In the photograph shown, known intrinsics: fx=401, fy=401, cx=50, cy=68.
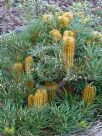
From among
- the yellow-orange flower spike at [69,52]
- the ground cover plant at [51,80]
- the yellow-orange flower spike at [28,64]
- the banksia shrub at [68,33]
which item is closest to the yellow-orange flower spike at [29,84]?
the ground cover plant at [51,80]

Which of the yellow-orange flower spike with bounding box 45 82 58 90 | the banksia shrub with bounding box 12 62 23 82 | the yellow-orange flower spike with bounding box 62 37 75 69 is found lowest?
the yellow-orange flower spike with bounding box 45 82 58 90

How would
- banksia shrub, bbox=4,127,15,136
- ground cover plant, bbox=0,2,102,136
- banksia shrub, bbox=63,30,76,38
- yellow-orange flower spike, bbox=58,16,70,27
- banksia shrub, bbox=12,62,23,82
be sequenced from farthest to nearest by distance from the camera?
yellow-orange flower spike, bbox=58,16,70,27
banksia shrub, bbox=12,62,23,82
banksia shrub, bbox=63,30,76,38
ground cover plant, bbox=0,2,102,136
banksia shrub, bbox=4,127,15,136

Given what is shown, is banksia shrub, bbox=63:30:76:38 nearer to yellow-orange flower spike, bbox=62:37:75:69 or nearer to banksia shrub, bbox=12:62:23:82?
yellow-orange flower spike, bbox=62:37:75:69

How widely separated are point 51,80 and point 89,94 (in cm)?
32

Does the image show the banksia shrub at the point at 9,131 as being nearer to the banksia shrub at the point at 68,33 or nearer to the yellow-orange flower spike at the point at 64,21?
the banksia shrub at the point at 68,33

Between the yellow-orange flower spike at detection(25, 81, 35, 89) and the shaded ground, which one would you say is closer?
the shaded ground

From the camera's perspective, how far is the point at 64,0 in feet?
22.9

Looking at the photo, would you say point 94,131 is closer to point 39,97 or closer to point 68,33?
point 39,97

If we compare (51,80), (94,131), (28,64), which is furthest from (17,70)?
(94,131)

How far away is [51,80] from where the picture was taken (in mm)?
3131

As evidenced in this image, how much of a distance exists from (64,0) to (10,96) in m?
4.04

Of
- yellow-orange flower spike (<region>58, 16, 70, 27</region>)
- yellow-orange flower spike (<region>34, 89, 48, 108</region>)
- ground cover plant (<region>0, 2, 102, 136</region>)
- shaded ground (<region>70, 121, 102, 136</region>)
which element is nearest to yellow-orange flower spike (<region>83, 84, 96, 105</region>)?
ground cover plant (<region>0, 2, 102, 136</region>)

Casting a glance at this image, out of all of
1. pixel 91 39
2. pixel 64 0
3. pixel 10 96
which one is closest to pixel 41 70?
pixel 10 96

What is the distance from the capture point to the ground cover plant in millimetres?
2969
